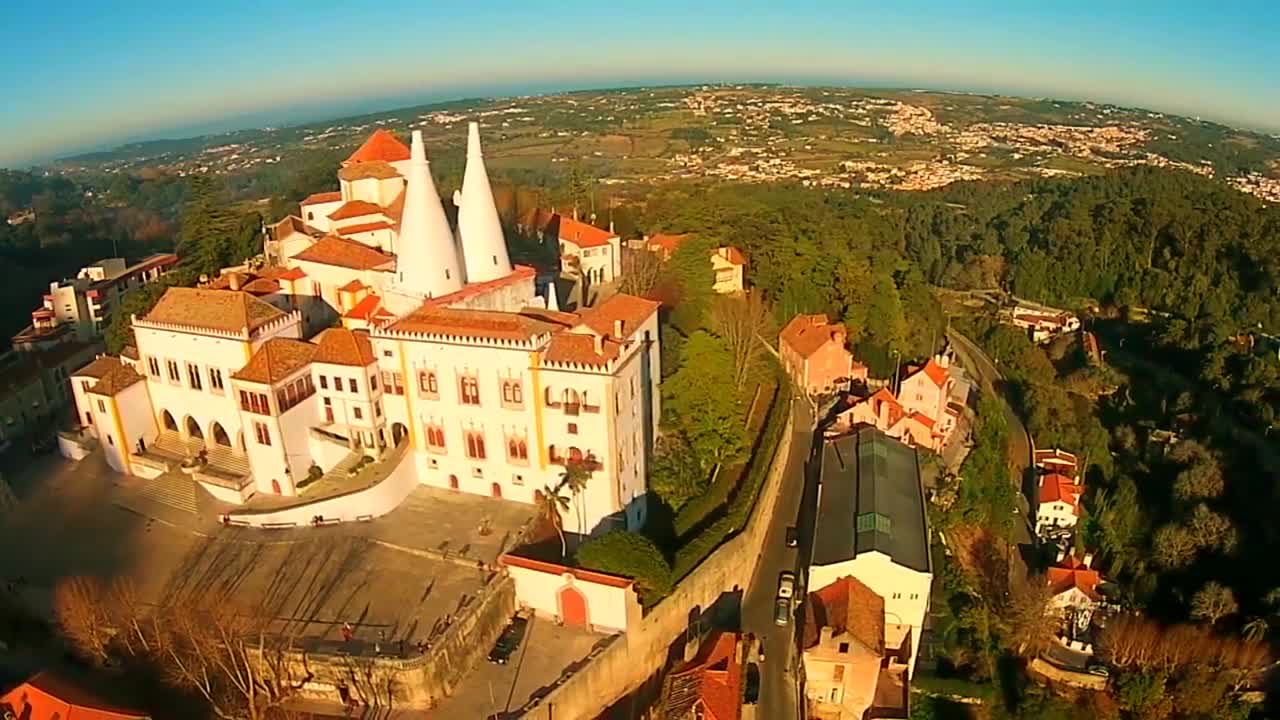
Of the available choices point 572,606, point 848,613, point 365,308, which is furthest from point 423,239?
point 848,613

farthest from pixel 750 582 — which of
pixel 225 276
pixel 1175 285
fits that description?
pixel 1175 285

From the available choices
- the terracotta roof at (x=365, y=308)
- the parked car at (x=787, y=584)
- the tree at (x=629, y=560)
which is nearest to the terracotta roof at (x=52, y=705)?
the tree at (x=629, y=560)

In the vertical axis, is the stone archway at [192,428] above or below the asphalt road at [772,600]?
above

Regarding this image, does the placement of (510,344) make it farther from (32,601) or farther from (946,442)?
(946,442)

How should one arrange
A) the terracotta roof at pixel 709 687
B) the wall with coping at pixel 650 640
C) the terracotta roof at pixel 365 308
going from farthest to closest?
the terracotta roof at pixel 365 308
the wall with coping at pixel 650 640
the terracotta roof at pixel 709 687

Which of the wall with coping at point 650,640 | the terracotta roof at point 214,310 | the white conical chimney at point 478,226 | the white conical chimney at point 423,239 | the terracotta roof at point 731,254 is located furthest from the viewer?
the terracotta roof at point 731,254

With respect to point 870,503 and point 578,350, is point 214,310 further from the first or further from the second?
point 870,503

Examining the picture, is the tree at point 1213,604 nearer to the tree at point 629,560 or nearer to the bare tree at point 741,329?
the bare tree at point 741,329
